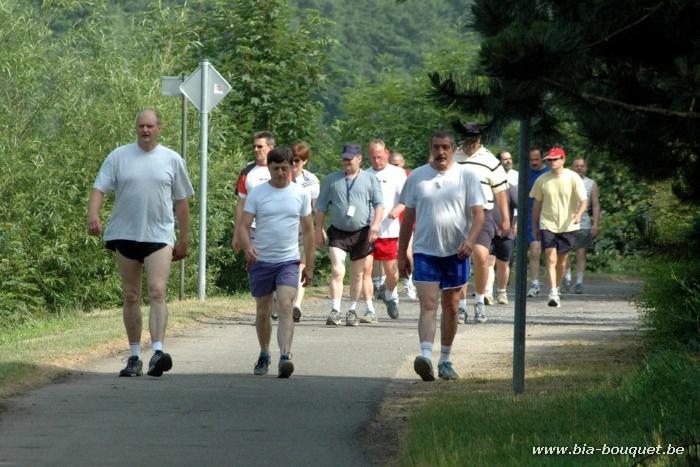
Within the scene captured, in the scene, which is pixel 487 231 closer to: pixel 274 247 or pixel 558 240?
pixel 558 240

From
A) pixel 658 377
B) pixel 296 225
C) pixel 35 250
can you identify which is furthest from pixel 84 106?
pixel 658 377

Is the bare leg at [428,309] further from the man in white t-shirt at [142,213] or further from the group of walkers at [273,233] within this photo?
the man in white t-shirt at [142,213]

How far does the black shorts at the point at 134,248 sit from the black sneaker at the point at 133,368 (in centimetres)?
71

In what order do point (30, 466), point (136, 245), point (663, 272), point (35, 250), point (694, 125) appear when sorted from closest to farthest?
1. point (30, 466)
2. point (694, 125)
3. point (136, 245)
4. point (663, 272)
5. point (35, 250)

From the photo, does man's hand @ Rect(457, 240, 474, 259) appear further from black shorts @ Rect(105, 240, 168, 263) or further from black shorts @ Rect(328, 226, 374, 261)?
black shorts @ Rect(328, 226, 374, 261)

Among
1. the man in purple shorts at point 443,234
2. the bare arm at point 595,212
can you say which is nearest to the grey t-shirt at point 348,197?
the man in purple shorts at point 443,234

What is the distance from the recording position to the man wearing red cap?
20.6 metres

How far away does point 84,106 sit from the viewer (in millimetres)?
24328

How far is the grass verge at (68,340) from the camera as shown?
11.7 meters

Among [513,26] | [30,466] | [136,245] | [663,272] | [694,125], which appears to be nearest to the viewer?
[513,26]

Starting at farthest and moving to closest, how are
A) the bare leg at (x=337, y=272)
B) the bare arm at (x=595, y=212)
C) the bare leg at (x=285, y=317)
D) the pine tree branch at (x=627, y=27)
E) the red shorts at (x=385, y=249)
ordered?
the bare arm at (x=595, y=212), the red shorts at (x=385, y=249), the bare leg at (x=337, y=272), the bare leg at (x=285, y=317), the pine tree branch at (x=627, y=27)

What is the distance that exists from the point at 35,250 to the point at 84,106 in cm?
221

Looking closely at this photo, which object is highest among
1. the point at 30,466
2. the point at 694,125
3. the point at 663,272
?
the point at 694,125

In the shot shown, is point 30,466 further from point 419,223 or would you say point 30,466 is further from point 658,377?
point 419,223
